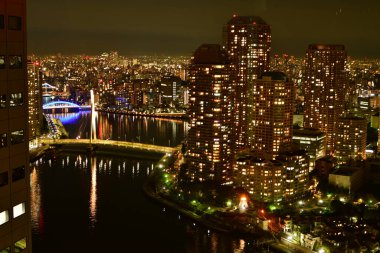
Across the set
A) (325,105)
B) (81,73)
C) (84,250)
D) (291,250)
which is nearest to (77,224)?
(84,250)

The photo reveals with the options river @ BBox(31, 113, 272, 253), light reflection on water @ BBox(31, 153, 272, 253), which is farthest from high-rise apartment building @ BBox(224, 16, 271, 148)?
light reflection on water @ BBox(31, 153, 272, 253)

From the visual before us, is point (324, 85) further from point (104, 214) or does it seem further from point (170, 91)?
point (170, 91)

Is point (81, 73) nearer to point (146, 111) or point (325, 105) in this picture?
point (146, 111)

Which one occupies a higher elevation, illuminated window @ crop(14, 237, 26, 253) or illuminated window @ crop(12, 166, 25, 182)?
illuminated window @ crop(12, 166, 25, 182)

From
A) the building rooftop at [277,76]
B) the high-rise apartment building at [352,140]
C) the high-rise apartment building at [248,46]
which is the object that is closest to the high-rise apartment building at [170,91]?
the high-rise apartment building at [248,46]

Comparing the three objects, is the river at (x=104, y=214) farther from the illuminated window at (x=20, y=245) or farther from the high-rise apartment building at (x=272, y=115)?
the illuminated window at (x=20, y=245)

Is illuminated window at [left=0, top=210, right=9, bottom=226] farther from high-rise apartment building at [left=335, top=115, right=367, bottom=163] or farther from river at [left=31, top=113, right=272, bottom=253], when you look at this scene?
high-rise apartment building at [left=335, top=115, right=367, bottom=163]

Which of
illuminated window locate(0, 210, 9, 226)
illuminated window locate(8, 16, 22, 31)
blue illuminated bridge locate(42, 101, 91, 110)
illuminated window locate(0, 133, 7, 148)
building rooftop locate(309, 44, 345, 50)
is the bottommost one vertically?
blue illuminated bridge locate(42, 101, 91, 110)
